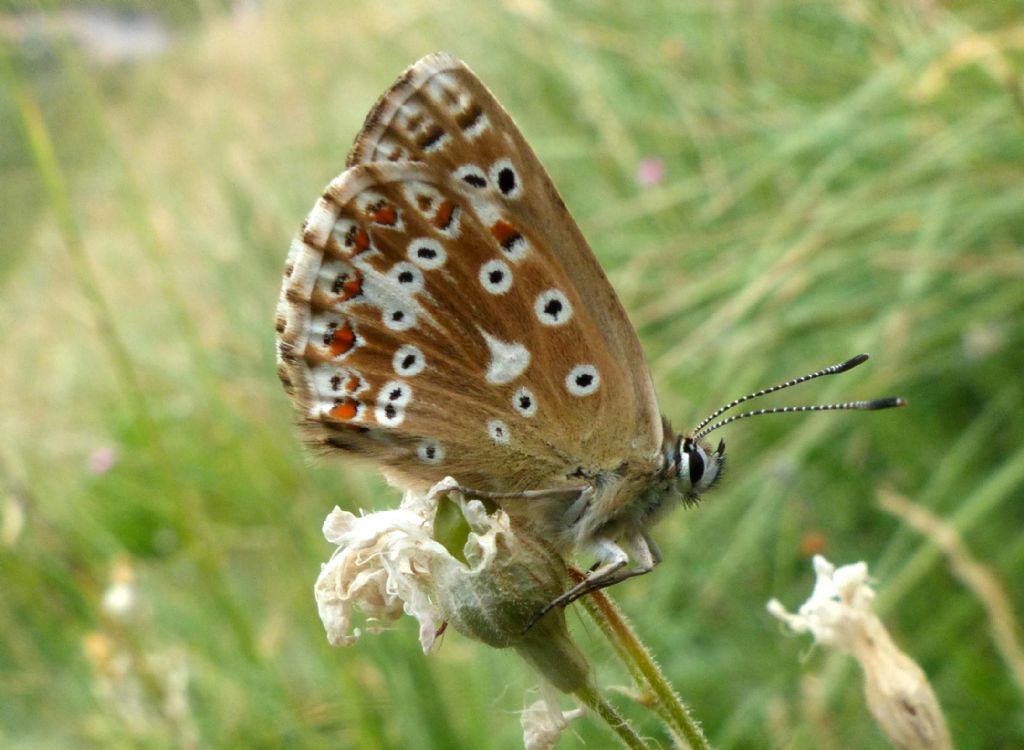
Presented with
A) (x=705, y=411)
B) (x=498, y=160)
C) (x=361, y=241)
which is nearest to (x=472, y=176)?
(x=498, y=160)

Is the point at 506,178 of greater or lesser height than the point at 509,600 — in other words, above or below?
above

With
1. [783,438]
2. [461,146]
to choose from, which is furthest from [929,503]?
[461,146]

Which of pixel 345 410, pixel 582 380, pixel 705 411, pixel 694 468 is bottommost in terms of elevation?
pixel 705 411

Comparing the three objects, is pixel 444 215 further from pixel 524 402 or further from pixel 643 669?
pixel 643 669

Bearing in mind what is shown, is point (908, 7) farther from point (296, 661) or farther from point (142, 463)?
point (142, 463)

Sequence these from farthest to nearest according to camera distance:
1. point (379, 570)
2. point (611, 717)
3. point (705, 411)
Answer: point (705, 411), point (379, 570), point (611, 717)

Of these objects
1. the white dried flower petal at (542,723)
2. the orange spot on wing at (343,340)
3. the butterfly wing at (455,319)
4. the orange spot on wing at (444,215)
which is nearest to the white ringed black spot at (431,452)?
the butterfly wing at (455,319)

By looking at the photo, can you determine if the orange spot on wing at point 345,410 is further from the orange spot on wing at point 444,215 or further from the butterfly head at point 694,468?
the butterfly head at point 694,468
